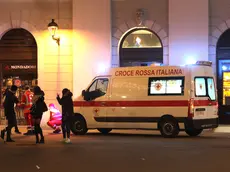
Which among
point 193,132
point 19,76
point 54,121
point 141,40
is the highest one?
point 141,40

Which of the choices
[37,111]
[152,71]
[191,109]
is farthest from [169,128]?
[37,111]

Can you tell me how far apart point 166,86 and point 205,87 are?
126 centimetres

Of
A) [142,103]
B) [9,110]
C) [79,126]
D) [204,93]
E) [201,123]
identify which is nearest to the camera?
[9,110]

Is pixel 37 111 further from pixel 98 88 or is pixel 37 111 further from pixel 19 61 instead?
pixel 19 61

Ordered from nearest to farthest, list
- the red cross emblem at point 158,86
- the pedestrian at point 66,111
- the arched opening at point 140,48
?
1. the pedestrian at point 66,111
2. the red cross emblem at point 158,86
3. the arched opening at point 140,48

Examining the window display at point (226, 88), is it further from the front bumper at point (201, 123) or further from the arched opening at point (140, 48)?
the front bumper at point (201, 123)

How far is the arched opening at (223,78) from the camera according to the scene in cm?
1944

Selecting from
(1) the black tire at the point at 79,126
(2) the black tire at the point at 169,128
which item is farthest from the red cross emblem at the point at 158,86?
(1) the black tire at the point at 79,126

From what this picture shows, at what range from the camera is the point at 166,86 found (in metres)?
14.9

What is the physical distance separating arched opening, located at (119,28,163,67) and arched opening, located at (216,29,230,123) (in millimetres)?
2441

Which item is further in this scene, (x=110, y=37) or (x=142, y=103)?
(x=110, y=37)

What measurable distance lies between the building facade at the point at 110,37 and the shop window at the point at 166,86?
4500 millimetres

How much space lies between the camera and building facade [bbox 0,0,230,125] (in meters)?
19.3

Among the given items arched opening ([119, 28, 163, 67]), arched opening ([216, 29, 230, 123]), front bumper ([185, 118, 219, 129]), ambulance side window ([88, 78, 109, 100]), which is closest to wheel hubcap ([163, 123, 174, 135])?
front bumper ([185, 118, 219, 129])
